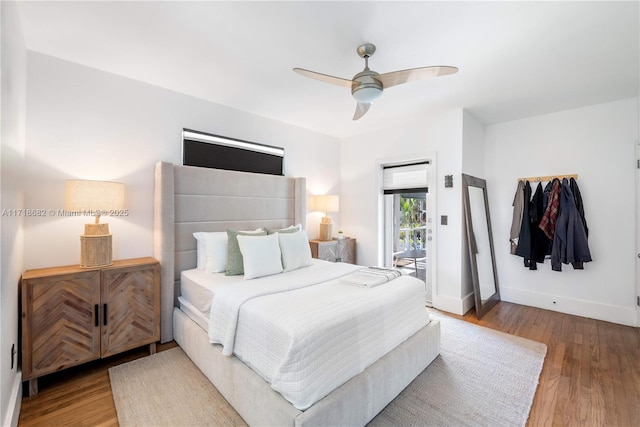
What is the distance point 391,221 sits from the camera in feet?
15.1

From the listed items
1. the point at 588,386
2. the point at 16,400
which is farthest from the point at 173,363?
the point at 588,386

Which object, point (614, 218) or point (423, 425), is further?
point (614, 218)

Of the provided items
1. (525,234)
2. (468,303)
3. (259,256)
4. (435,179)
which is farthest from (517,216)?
(259,256)

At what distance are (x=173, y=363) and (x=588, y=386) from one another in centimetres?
332

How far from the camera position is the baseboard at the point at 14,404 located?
1.56 m

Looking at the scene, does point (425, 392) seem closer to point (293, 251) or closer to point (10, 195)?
point (293, 251)

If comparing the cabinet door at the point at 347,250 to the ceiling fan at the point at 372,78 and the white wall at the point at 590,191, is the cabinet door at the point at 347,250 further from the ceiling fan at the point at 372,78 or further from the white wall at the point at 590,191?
the ceiling fan at the point at 372,78

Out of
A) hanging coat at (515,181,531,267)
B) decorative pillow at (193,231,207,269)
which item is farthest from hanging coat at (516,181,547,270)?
decorative pillow at (193,231,207,269)

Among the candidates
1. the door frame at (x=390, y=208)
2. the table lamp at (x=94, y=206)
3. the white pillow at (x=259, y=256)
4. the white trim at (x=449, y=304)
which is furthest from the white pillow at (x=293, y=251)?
the white trim at (x=449, y=304)

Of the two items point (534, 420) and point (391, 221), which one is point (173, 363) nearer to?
point (534, 420)

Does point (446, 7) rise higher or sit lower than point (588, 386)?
higher

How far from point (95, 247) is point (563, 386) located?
3.88 meters

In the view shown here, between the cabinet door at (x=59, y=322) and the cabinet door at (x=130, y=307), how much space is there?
7 centimetres

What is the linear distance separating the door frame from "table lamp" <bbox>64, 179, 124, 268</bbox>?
3435mm
